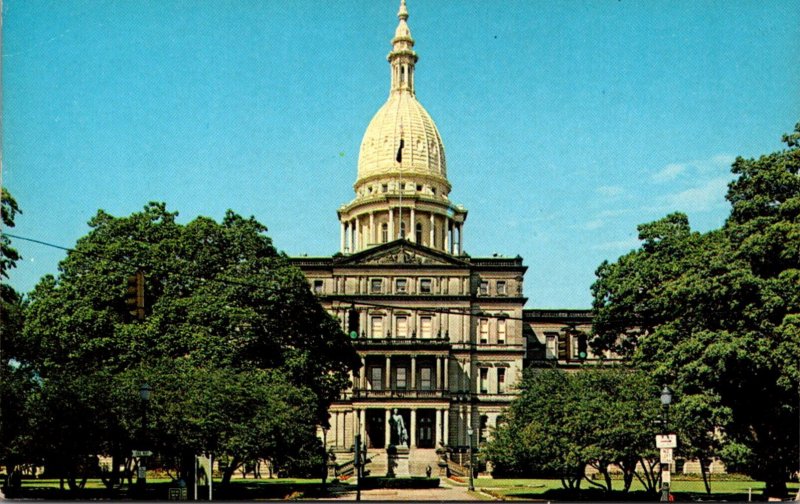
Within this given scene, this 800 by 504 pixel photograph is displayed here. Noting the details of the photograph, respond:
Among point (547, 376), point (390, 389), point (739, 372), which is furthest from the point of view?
point (390, 389)

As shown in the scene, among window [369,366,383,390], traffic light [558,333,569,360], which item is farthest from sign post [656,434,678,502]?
window [369,366,383,390]

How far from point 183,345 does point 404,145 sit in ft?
219

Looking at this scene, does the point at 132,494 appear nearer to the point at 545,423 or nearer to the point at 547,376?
the point at 545,423

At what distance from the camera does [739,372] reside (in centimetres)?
4066

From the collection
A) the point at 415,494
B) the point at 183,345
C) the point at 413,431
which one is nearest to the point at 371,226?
the point at 413,431

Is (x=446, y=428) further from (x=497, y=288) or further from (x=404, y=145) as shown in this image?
(x=404, y=145)

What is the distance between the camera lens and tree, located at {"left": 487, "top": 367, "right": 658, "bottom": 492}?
141ft

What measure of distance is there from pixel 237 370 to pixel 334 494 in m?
8.17

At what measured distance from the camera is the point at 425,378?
96.6 m

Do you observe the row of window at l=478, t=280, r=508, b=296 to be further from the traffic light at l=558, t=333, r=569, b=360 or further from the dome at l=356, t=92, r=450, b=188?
the traffic light at l=558, t=333, r=569, b=360

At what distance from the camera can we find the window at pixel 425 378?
96312 millimetres

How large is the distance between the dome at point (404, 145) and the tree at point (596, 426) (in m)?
62.0

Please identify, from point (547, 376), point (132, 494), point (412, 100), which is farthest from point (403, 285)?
point (132, 494)

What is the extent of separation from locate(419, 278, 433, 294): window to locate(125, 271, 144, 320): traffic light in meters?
71.5
